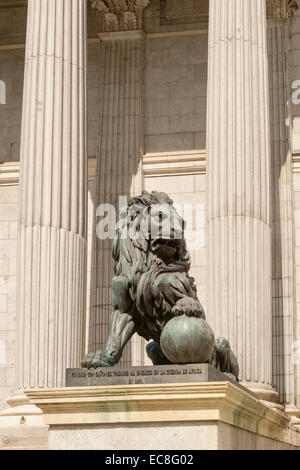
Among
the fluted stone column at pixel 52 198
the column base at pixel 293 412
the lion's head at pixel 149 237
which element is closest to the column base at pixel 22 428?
the fluted stone column at pixel 52 198

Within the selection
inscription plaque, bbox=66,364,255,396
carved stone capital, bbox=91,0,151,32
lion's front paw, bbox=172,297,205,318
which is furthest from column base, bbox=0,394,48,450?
carved stone capital, bbox=91,0,151,32

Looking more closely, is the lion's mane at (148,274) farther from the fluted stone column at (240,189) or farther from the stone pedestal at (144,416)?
the fluted stone column at (240,189)

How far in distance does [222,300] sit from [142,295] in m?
8.30

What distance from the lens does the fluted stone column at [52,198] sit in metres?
23.9

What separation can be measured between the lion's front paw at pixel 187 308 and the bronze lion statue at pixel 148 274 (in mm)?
179

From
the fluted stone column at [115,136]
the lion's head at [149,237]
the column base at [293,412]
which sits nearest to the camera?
the lion's head at [149,237]

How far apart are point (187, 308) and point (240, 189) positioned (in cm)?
988

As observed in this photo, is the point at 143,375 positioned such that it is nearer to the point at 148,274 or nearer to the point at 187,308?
the point at 187,308

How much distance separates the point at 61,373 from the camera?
933 inches

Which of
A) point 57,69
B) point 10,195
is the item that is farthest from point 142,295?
point 10,195

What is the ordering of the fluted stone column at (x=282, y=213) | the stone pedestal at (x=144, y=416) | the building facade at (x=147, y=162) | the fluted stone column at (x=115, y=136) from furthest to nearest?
1. the fluted stone column at (x=115, y=136)
2. the fluted stone column at (x=282, y=213)
3. the building facade at (x=147, y=162)
4. the stone pedestal at (x=144, y=416)

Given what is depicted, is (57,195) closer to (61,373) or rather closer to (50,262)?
(50,262)

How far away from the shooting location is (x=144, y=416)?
45.9ft

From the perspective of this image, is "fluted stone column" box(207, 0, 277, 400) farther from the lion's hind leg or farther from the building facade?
the lion's hind leg
